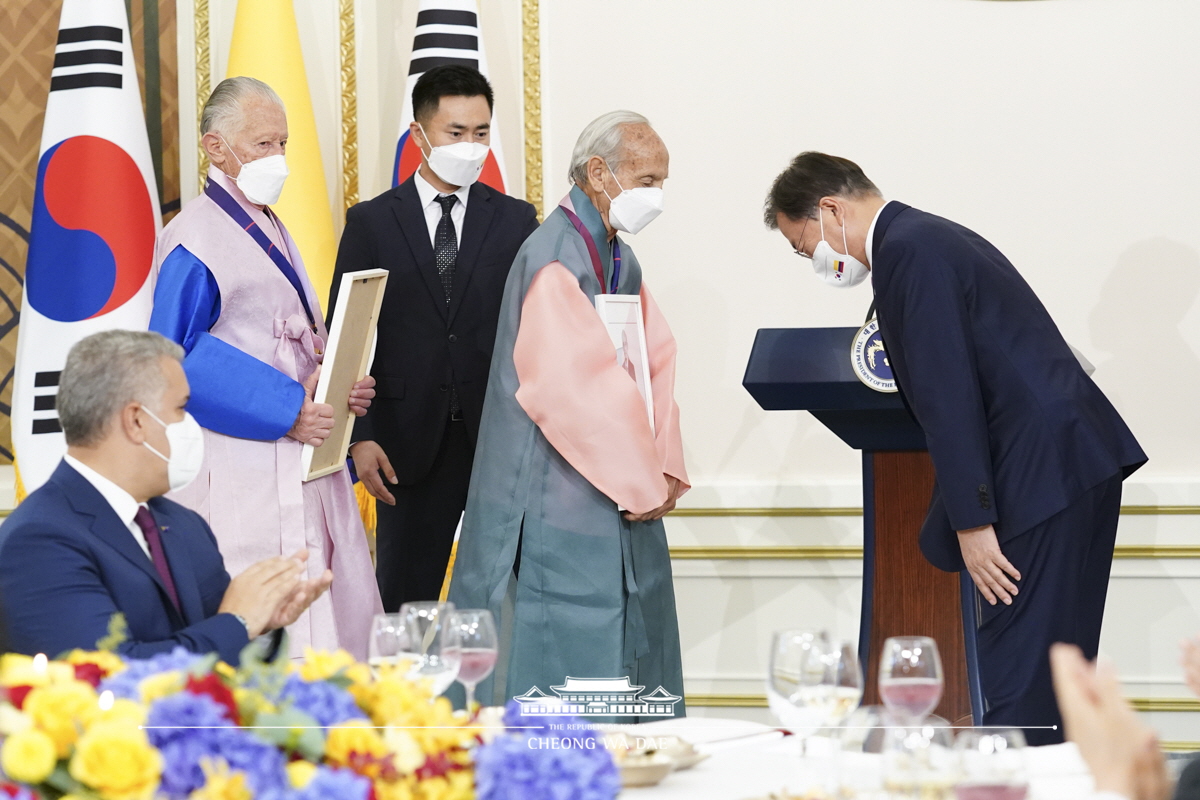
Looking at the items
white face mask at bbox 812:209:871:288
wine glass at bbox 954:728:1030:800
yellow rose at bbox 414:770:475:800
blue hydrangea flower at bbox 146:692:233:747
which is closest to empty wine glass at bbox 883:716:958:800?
wine glass at bbox 954:728:1030:800

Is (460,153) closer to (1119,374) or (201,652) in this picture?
(201,652)

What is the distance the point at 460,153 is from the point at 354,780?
8.18 ft

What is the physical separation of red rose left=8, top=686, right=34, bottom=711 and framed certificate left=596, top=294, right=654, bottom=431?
1969mm

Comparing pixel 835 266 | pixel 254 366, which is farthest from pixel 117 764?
pixel 835 266

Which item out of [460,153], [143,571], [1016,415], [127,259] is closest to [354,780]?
[143,571]

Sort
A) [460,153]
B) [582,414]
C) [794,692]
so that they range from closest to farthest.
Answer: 1. [794,692]
2. [582,414]
3. [460,153]

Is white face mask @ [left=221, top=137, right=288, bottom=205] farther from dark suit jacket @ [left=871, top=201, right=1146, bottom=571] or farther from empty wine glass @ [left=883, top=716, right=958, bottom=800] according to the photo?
empty wine glass @ [left=883, top=716, right=958, bottom=800]

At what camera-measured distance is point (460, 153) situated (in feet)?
10.9

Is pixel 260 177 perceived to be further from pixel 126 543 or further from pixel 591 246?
pixel 126 543

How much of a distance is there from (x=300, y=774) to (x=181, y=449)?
1.05 m

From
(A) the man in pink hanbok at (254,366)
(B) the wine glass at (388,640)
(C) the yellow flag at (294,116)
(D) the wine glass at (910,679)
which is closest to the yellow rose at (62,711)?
(B) the wine glass at (388,640)

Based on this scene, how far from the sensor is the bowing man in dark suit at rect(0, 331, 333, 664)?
1.76 metres

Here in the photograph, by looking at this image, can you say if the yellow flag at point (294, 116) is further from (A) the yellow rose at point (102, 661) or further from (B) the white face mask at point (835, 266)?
(A) the yellow rose at point (102, 661)

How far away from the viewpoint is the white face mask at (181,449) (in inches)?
76.6
